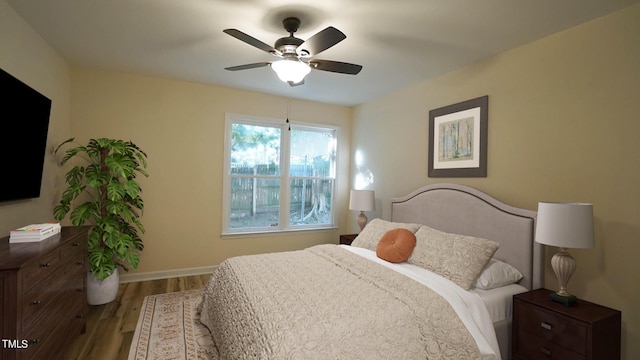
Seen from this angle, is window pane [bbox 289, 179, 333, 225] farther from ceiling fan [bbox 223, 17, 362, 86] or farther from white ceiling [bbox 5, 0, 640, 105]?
ceiling fan [bbox 223, 17, 362, 86]

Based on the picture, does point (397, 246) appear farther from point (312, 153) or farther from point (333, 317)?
point (312, 153)

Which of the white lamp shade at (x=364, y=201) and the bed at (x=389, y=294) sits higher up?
the white lamp shade at (x=364, y=201)

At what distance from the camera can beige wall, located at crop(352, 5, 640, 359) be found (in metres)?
2.03

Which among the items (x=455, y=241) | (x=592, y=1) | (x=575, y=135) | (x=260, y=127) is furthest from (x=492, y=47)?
(x=260, y=127)

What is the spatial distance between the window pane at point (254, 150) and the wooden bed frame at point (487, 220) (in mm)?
2043

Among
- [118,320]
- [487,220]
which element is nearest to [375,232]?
[487,220]

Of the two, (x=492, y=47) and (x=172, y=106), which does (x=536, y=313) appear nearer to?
(x=492, y=47)

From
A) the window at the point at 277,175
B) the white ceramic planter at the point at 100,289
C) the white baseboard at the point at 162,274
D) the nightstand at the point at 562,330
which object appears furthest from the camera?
the window at the point at 277,175

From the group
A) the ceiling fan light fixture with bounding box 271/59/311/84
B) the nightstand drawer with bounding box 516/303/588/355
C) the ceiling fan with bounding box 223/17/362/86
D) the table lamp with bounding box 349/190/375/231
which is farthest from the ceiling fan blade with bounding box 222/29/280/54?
the nightstand drawer with bounding box 516/303/588/355

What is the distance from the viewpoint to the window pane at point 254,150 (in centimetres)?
436

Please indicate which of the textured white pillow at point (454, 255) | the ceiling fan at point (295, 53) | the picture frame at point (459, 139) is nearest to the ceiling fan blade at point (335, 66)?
the ceiling fan at point (295, 53)

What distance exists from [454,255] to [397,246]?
0.48 metres

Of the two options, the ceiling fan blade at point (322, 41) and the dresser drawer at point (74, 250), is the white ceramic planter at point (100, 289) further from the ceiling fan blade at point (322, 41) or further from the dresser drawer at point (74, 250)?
the ceiling fan blade at point (322, 41)

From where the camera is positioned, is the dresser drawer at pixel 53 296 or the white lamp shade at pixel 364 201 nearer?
the dresser drawer at pixel 53 296
